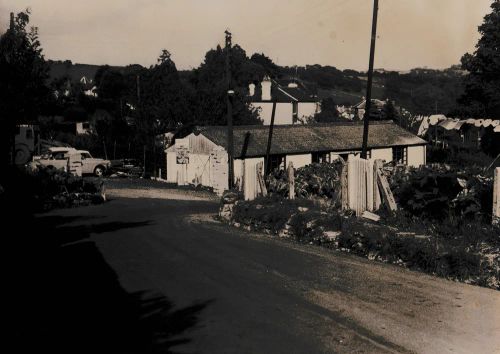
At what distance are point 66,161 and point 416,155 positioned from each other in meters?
26.6

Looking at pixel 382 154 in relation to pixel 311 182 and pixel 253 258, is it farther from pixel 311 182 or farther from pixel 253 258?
pixel 253 258

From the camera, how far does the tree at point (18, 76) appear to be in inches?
938

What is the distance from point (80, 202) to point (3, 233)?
1027 centimetres

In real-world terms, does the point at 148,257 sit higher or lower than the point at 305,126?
lower

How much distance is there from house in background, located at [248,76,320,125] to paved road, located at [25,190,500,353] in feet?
216

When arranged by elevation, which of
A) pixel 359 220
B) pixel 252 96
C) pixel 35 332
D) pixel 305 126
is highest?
pixel 252 96

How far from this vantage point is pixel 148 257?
43.9 ft

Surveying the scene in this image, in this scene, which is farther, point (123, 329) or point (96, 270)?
point (96, 270)

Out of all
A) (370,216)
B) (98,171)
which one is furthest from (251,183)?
(98,171)

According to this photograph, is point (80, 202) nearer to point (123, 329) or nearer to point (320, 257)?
point (320, 257)

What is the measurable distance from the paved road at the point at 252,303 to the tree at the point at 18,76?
1146cm

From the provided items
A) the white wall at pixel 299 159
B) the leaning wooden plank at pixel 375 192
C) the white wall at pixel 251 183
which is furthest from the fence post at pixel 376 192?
the white wall at pixel 299 159

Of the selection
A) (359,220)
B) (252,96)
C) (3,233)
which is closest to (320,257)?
(359,220)

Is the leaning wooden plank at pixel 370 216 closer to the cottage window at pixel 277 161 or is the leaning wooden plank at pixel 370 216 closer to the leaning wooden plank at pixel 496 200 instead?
the leaning wooden plank at pixel 496 200
